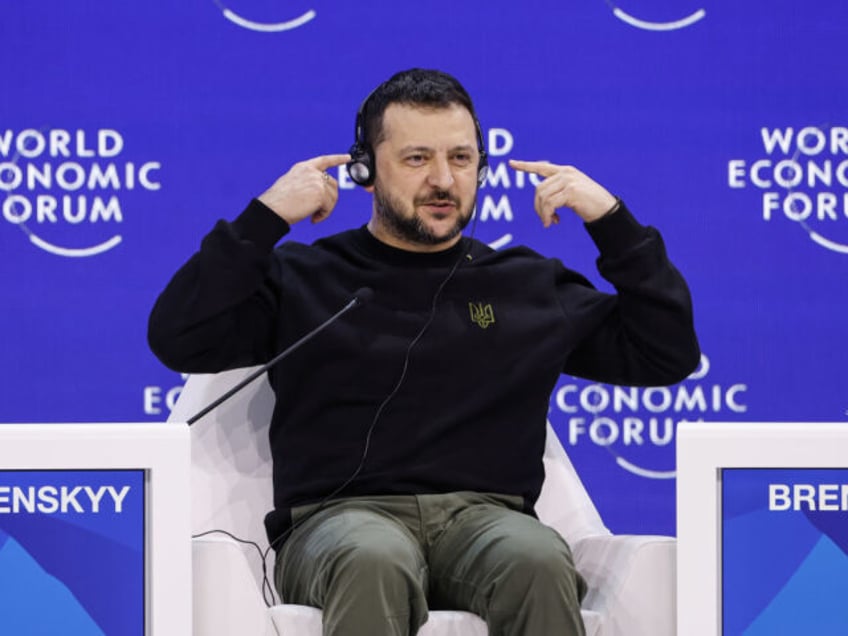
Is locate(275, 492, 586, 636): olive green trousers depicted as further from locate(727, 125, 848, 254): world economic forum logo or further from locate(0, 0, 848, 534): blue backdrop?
locate(727, 125, 848, 254): world economic forum logo

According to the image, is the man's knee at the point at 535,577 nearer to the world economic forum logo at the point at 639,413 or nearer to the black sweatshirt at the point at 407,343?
the black sweatshirt at the point at 407,343

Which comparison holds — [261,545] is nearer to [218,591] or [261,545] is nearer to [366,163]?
[218,591]

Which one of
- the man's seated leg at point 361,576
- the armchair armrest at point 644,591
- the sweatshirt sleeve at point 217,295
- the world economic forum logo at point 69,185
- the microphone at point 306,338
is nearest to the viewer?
the man's seated leg at point 361,576

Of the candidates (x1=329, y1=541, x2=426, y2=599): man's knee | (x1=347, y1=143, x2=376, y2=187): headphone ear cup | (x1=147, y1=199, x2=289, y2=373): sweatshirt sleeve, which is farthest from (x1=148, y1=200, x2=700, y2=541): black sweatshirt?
(x1=329, y1=541, x2=426, y2=599): man's knee

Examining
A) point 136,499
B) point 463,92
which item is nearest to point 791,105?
point 463,92

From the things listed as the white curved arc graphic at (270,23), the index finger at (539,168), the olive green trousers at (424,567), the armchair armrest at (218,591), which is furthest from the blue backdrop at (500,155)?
the armchair armrest at (218,591)

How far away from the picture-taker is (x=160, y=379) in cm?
352

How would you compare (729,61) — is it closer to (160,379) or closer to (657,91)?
(657,91)

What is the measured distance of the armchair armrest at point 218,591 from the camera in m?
2.12

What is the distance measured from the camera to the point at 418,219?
8.50ft

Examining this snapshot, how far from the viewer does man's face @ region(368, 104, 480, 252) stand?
2572 millimetres

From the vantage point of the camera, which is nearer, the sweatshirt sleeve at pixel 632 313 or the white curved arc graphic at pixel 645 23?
the sweatshirt sleeve at pixel 632 313

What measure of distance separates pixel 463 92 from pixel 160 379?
4.03 feet

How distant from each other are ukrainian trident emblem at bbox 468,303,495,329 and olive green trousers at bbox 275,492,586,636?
28 centimetres
